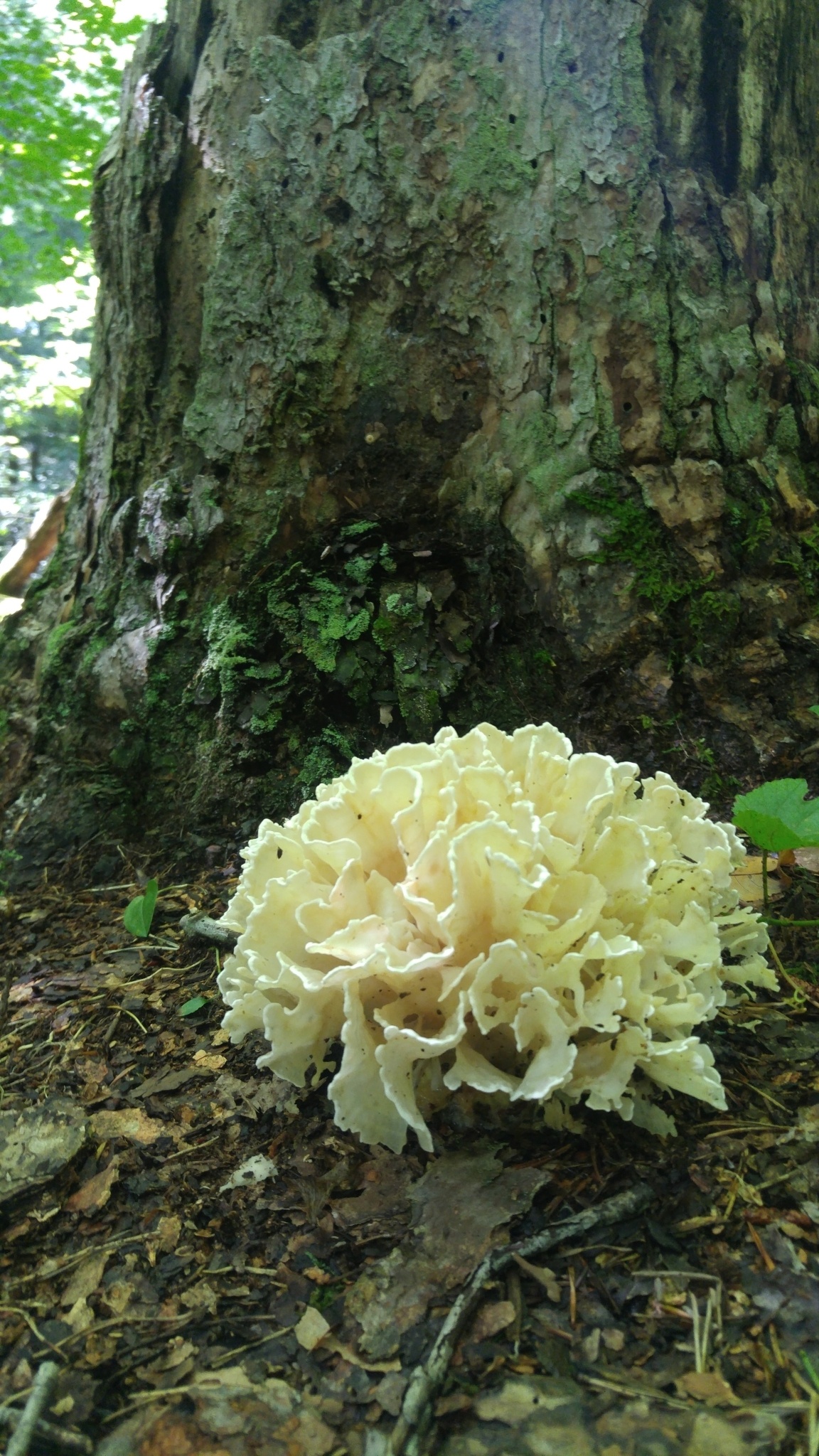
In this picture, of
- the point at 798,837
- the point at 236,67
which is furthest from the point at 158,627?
the point at 798,837

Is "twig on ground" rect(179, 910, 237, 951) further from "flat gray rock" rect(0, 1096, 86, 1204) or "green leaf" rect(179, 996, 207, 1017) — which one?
"flat gray rock" rect(0, 1096, 86, 1204)

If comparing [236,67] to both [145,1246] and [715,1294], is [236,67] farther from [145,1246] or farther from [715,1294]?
[715,1294]

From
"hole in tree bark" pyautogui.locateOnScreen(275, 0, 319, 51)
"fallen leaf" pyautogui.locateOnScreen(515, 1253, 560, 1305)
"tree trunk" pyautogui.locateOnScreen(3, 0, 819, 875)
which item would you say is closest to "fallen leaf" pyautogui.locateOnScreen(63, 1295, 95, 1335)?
"fallen leaf" pyautogui.locateOnScreen(515, 1253, 560, 1305)

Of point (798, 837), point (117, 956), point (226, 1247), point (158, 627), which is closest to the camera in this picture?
point (226, 1247)

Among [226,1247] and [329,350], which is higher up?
[329,350]

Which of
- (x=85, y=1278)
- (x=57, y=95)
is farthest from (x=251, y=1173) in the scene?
(x=57, y=95)

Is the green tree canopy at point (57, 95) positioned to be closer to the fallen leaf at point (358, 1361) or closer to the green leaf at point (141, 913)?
the green leaf at point (141, 913)
